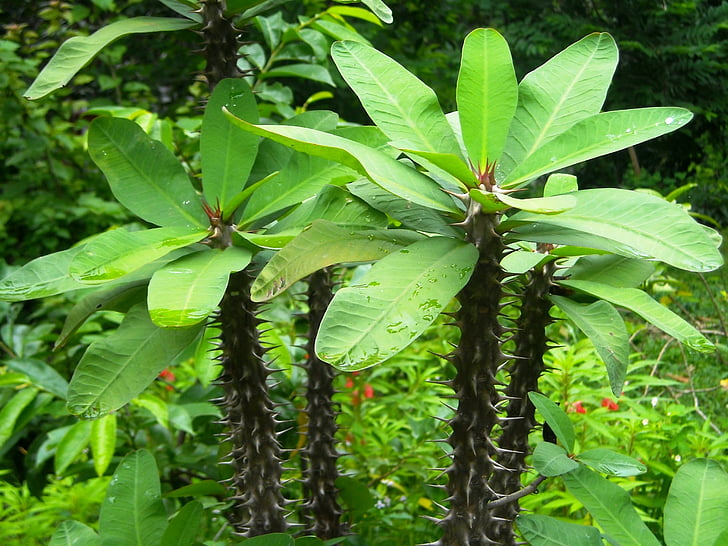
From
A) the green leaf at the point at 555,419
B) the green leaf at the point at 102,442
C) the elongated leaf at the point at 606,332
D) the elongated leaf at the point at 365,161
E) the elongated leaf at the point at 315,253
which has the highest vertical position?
the elongated leaf at the point at 365,161

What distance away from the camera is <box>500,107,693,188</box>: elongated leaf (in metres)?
0.69

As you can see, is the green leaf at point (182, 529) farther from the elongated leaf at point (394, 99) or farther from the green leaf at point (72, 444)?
the green leaf at point (72, 444)

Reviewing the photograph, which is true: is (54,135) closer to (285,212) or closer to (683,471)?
A: (285,212)

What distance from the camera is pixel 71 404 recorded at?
0.72 meters

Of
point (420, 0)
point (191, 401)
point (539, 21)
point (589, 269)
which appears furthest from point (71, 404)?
point (539, 21)

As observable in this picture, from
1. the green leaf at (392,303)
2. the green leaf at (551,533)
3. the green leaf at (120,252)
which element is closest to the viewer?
the green leaf at (392,303)

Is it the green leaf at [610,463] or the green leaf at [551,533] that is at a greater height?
the green leaf at [610,463]

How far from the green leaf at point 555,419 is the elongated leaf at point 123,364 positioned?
1.27 ft

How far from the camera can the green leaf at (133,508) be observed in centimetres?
90

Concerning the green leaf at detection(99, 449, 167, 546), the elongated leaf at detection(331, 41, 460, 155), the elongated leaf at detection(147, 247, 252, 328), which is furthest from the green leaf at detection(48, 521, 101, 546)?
the elongated leaf at detection(331, 41, 460, 155)

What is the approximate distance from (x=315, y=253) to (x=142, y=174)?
312 mm

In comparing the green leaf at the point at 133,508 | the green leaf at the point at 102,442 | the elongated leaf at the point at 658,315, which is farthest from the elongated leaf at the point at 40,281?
the green leaf at the point at 102,442

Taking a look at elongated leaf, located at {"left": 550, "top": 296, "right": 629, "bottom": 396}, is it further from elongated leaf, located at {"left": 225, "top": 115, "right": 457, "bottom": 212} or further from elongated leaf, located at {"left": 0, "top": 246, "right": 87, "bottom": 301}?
elongated leaf, located at {"left": 0, "top": 246, "right": 87, "bottom": 301}

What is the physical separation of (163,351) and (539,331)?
1.42 feet
